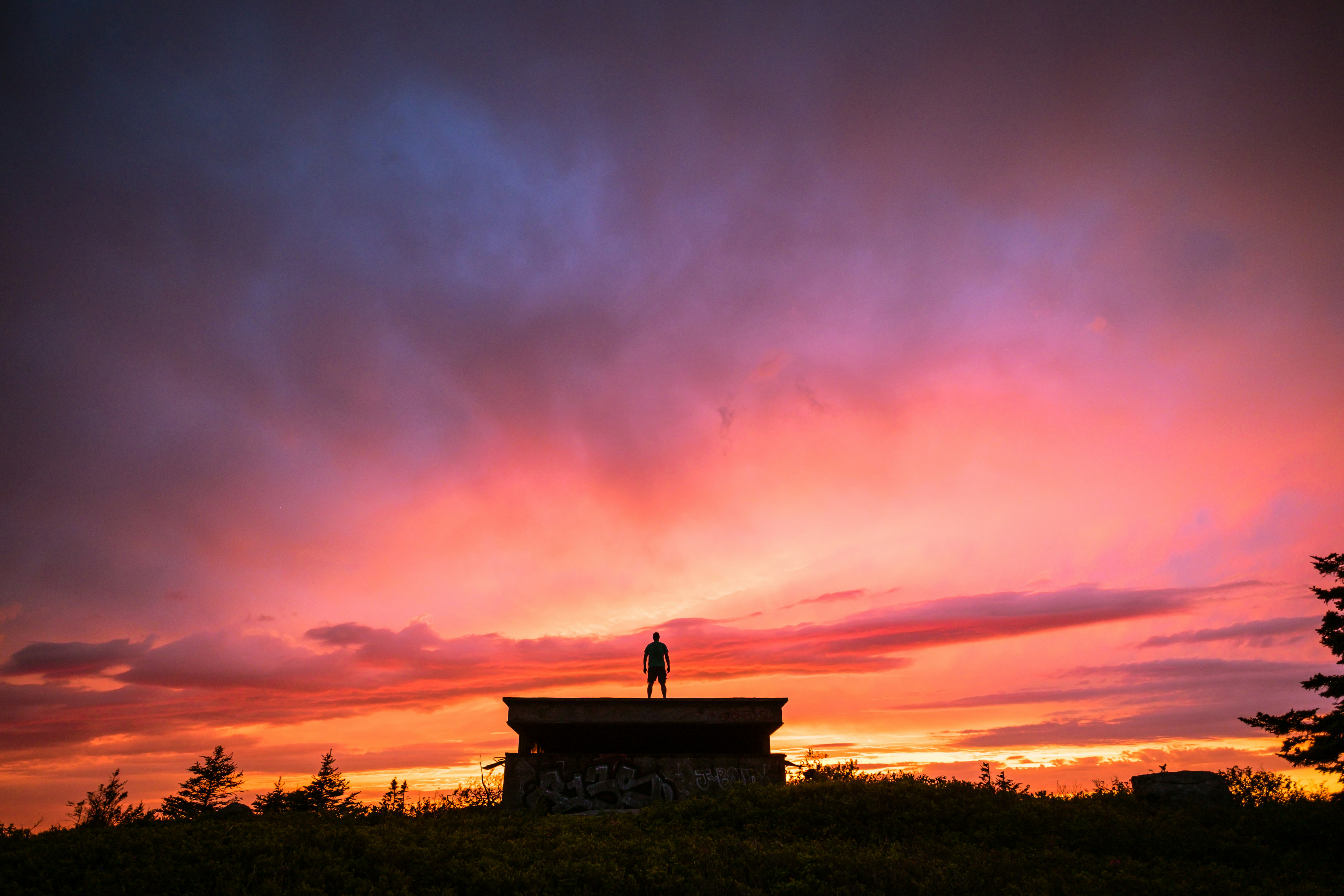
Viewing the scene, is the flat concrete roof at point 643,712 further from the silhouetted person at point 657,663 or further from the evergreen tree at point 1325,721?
the evergreen tree at point 1325,721

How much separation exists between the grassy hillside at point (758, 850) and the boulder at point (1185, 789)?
653 mm

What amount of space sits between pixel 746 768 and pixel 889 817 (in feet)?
19.5

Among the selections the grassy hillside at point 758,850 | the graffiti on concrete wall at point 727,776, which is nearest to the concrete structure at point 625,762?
the graffiti on concrete wall at point 727,776

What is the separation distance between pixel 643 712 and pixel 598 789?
297cm

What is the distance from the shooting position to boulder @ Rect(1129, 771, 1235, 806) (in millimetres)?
21625

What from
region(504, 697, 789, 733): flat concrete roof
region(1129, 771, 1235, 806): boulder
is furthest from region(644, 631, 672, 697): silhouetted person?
region(1129, 771, 1235, 806): boulder

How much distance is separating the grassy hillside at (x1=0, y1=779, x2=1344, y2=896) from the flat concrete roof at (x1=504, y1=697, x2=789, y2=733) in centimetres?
303

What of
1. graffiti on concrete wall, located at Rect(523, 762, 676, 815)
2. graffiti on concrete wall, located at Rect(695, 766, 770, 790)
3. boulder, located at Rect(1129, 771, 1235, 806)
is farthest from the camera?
graffiti on concrete wall, located at Rect(695, 766, 770, 790)

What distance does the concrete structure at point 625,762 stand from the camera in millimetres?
24156

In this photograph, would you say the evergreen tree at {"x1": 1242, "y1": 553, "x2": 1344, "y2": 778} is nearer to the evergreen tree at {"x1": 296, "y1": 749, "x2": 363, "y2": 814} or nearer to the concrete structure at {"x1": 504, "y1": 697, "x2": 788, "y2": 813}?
the concrete structure at {"x1": 504, "y1": 697, "x2": 788, "y2": 813}

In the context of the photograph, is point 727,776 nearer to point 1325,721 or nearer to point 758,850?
point 758,850

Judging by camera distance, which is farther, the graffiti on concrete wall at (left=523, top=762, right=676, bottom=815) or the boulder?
the graffiti on concrete wall at (left=523, top=762, right=676, bottom=815)

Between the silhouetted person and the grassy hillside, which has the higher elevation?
the silhouetted person

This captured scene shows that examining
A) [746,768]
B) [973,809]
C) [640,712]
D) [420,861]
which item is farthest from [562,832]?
[973,809]
